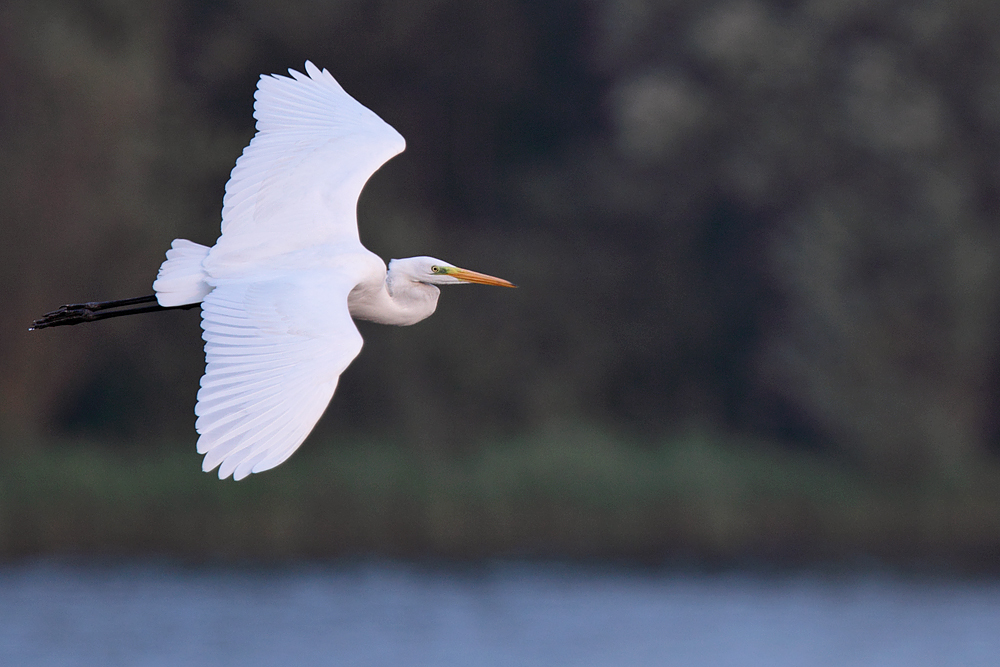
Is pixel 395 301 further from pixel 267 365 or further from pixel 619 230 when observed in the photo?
pixel 619 230

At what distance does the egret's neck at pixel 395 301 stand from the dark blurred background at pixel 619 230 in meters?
8.49

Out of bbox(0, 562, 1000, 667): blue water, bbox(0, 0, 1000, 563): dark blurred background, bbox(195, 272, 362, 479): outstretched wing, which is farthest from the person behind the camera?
bbox(0, 0, 1000, 563): dark blurred background

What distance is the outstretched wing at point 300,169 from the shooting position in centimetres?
502

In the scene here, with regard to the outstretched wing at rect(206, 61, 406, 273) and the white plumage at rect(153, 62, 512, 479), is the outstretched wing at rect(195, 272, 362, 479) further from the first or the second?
the outstretched wing at rect(206, 61, 406, 273)

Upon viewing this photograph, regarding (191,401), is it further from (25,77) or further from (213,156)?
(25,77)

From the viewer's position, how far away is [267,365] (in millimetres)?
4012

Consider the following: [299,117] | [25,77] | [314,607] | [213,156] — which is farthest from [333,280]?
[213,156]

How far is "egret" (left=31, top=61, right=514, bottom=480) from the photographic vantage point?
3.81 meters

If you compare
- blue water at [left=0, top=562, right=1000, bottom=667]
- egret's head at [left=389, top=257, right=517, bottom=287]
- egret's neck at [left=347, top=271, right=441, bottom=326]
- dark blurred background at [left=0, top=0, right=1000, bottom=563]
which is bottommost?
blue water at [left=0, top=562, right=1000, bottom=667]

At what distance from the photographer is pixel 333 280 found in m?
4.64

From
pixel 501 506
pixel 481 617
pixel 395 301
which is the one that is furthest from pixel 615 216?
pixel 395 301

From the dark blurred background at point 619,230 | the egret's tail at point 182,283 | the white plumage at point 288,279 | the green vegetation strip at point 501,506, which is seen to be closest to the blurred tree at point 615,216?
the dark blurred background at point 619,230

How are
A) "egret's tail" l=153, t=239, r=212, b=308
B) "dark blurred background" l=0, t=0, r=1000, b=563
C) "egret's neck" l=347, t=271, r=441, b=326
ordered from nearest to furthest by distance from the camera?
"egret's tail" l=153, t=239, r=212, b=308, "egret's neck" l=347, t=271, r=441, b=326, "dark blurred background" l=0, t=0, r=1000, b=563

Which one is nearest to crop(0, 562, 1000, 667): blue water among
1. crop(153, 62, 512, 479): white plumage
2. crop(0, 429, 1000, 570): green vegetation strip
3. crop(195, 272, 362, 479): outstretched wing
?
crop(0, 429, 1000, 570): green vegetation strip
